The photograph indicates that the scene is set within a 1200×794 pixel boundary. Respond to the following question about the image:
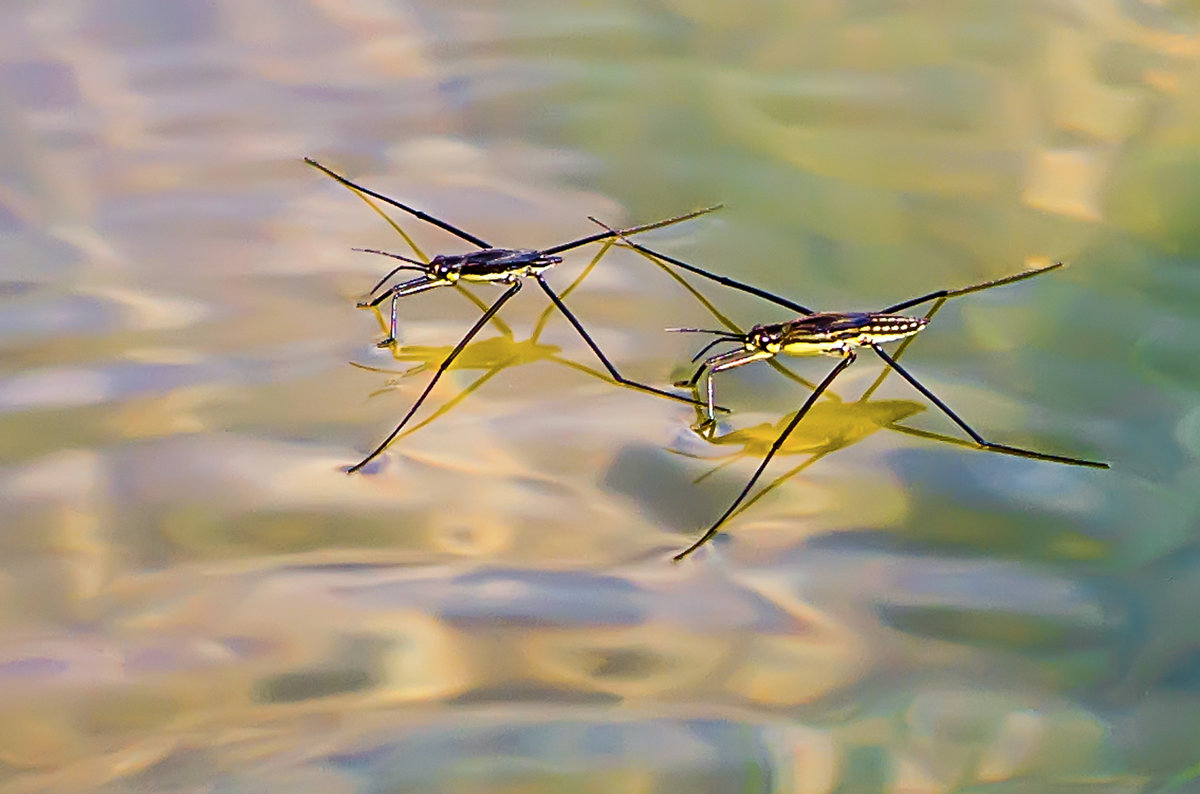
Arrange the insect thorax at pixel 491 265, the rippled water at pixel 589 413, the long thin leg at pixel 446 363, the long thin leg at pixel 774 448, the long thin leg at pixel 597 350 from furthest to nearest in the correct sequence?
the insect thorax at pixel 491 265 < the long thin leg at pixel 597 350 < the long thin leg at pixel 446 363 < the long thin leg at pixel 774 448 < the rippled water at pixel 589 413

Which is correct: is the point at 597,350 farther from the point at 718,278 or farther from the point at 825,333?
the point at 825,333

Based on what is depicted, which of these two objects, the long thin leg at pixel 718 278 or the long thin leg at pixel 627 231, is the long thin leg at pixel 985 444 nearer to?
the long thin leg at pixel 718 278

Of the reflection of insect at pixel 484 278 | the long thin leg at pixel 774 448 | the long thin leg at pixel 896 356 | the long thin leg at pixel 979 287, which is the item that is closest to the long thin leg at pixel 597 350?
the reflection of insect at pixel 484 278

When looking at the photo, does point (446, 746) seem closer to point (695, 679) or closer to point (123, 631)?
point (695, 679)

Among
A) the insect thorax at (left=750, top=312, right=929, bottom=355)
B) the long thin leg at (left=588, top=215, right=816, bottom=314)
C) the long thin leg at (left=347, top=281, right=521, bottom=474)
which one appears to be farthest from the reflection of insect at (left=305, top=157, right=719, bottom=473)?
the insect thorax at (left=750, top=312, right=929, bottom=355)

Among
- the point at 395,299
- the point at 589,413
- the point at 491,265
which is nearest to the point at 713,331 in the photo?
the point at 589,413

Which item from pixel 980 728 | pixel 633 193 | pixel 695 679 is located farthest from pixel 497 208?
pixel 980 728
